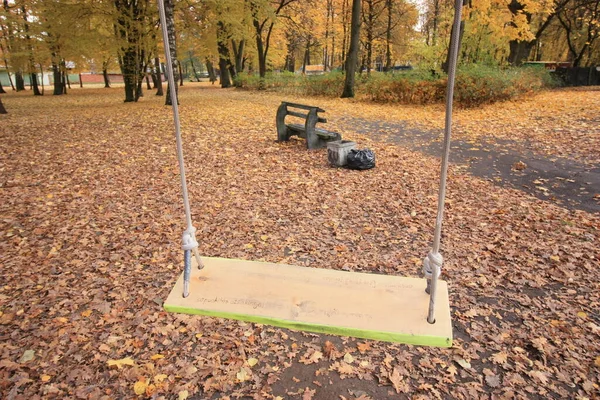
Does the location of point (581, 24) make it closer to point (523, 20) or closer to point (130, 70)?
point (523, 20)

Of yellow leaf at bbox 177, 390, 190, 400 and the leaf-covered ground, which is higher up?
the leaf-covered ground

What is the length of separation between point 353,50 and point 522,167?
11.6 meters

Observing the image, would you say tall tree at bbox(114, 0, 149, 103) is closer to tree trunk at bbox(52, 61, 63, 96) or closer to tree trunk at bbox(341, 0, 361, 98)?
tree trunk at bbox(341, 0, 361, 98)

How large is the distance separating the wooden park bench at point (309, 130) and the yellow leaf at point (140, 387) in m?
5.44

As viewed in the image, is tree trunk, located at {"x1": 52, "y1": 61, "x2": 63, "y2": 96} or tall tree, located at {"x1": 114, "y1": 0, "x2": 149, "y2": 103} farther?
tree trunk, located at {"x1": 52, "y1": 61, "x2": 63, "y2": 96}

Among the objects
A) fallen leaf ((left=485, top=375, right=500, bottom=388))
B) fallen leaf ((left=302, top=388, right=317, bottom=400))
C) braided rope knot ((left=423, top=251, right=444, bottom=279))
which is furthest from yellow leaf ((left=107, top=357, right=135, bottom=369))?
fallen leaf ((left=485, top=375, right=500, bottom=388))

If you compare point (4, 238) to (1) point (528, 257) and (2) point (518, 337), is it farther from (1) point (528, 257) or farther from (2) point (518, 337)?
(1) point (528, 257)

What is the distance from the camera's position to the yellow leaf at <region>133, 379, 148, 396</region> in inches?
84.7

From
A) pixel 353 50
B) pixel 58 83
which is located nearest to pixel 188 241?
pixel 353 50

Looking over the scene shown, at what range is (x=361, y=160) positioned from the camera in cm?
619

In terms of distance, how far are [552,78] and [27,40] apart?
86.8 feet

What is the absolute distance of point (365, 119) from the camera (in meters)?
11.4

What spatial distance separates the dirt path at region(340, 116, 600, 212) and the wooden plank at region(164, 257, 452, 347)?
3.53 metres

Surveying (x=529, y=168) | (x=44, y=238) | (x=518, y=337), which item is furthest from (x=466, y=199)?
(x=44, y=238)
